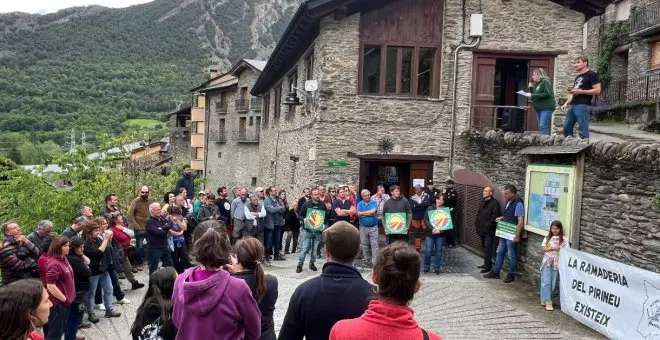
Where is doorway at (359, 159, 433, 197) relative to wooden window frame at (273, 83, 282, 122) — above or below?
below

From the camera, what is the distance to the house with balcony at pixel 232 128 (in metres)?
32.9

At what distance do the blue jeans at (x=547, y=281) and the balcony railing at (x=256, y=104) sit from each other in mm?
24657

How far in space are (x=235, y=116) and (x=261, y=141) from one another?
7.62m

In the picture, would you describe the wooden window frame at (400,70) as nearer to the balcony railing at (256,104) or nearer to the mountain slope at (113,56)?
the balcony railing at (256,104)

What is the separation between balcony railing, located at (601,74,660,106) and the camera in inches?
878

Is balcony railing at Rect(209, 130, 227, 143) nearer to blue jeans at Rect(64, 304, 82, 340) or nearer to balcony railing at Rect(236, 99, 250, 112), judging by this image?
balcony railing at Rect(236, 99, 250, 112)

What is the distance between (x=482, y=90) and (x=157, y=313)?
42.9ft

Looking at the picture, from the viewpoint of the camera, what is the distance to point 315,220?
11750mm

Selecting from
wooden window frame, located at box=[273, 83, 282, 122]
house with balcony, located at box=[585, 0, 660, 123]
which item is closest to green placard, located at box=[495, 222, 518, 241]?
house with balcony, located at box=[585, 0, 660, 123]

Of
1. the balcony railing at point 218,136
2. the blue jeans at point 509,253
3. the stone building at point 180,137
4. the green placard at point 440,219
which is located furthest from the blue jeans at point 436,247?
the stone building at point 180,137

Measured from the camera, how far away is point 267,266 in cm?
1237

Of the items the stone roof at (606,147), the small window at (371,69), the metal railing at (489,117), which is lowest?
the stone roof at (606,147)

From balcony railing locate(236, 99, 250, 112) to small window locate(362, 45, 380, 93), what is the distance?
65.7 feet

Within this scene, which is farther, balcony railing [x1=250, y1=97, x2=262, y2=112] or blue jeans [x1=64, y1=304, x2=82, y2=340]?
balcony railing [x1=250, y1=97, x2=262, y2=112]
